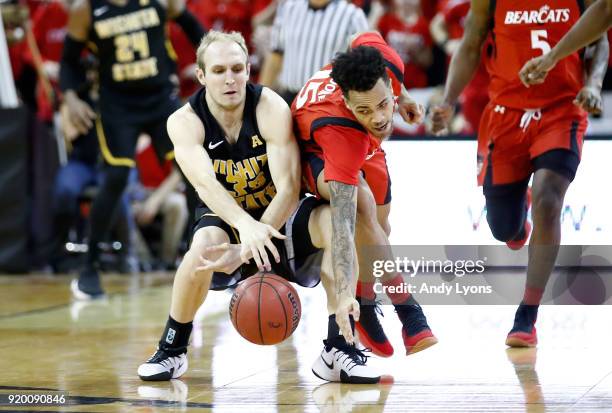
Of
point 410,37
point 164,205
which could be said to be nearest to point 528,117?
point 164,205

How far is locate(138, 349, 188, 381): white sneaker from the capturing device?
4336 mm

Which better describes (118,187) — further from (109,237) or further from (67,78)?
(109,237)

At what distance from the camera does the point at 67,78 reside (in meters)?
7.72

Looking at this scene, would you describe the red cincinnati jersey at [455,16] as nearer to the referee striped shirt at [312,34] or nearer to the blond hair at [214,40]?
the referee striped shirt at [312,34]

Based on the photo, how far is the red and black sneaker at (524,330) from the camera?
5148 millimetres

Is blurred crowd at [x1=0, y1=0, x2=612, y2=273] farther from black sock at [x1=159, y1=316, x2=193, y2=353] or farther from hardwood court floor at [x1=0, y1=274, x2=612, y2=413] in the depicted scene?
black sock at [x1=159, y1=316, x2=193, y2=353]

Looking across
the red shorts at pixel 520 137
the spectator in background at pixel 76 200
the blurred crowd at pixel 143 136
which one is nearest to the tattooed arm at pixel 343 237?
the red shorts at pixel 520 137

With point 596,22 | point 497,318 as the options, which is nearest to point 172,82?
point 497,318

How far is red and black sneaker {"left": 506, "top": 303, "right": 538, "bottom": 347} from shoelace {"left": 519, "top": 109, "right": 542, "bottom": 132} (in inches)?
36.2

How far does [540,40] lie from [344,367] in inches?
85.5

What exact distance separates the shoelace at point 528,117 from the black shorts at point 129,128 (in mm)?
2848

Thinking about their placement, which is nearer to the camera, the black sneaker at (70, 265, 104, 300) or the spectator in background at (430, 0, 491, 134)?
the black sneaker at (70, 265, 104, 300)

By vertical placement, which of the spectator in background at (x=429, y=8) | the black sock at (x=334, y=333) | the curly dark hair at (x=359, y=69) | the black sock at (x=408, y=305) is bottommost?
the black sock at (x=408, y=305)

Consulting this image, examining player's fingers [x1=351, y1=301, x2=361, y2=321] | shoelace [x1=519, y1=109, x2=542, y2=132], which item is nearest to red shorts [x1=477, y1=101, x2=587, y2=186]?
shoelace [x1=519, y1=109, x2=542, y2=132]
